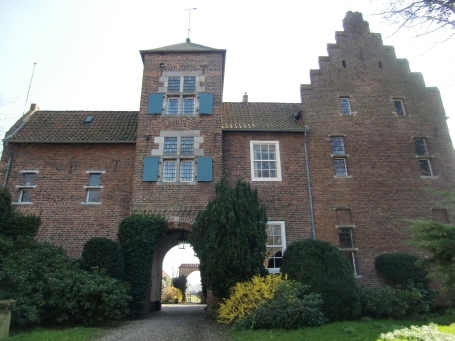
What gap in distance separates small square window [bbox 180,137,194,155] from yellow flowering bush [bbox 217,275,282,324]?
7.19m

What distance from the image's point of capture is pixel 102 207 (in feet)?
53.0

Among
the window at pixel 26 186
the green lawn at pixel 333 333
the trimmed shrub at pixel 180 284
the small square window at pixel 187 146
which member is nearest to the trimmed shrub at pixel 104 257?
the green lawn at pixel 333 333

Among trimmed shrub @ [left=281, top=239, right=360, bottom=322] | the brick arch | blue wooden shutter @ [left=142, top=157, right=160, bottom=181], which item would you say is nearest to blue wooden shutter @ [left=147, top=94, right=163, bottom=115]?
blue wooden shutter @ [left=142, top=157, right=160, bottom=181]

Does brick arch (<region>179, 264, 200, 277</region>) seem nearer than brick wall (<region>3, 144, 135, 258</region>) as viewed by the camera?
No

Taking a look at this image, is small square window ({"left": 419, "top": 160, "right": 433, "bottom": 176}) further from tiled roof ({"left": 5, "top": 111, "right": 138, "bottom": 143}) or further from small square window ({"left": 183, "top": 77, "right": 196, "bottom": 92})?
tiled roof ({"left": 5, "top": 111, "right": 138, "bottom": 143})

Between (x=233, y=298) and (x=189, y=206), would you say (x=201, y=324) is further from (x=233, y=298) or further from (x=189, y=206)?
(x=189, y=206)

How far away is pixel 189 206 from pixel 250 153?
13.7ft

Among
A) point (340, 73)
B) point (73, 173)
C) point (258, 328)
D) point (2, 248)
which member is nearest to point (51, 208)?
point (73, 173)

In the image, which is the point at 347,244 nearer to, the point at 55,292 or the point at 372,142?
the point at 372,142

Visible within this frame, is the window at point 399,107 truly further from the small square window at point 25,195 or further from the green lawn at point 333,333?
the small square window at point 25,195

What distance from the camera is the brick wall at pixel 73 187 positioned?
15.7m

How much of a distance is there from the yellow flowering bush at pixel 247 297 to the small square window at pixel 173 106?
31.3 feet

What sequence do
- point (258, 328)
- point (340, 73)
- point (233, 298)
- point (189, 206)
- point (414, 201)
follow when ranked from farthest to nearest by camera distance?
point (340, 73) → point (414, 201) → point (189, 206) → point (233, 298) → point (258, 328)

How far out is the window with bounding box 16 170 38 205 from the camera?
16312 millimetres
